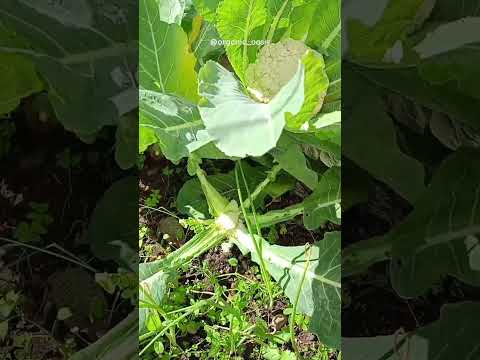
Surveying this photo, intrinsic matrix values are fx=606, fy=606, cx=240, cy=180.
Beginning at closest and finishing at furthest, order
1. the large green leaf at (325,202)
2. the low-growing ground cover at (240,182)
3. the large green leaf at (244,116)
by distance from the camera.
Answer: the large green leaf at (244,116)
the low-growing ground cover at (240,182)
the large green leaf at (325,202)

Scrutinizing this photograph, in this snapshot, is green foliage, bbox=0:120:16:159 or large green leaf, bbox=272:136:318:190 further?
large green leaf, bbox=272:136:318:190

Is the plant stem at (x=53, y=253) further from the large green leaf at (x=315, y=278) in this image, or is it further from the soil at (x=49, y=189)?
the large green leaf at (x=315, y=278)

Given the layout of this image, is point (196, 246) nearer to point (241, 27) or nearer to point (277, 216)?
point (277, 216)

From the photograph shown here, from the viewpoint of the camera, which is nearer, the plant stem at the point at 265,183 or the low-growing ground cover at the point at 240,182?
the low-growing ground cover at the point at 240,182

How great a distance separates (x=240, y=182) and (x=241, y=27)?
0.75 feet

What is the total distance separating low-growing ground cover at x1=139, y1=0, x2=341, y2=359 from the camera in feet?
1.77

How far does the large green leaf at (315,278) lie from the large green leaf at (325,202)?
0.02m

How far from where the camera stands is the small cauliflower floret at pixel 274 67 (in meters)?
0.61

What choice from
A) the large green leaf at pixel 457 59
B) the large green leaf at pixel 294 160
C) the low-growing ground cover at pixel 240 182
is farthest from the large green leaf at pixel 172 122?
the large green leaf at pixel 457 59

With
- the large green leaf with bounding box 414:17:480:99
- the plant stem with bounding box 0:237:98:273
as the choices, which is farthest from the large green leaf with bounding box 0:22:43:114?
the large green leaf with bounding box 414:17:480:99

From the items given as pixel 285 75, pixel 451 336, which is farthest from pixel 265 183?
pixel 451 336

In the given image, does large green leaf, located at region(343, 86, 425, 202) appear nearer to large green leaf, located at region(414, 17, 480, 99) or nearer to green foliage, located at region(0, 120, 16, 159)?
large green leaf, located at region(414, 17, 480, 99)

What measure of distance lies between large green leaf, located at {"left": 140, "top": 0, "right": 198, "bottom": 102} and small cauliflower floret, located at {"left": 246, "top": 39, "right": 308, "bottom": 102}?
71mm

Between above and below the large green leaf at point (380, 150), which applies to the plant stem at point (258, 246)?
below
